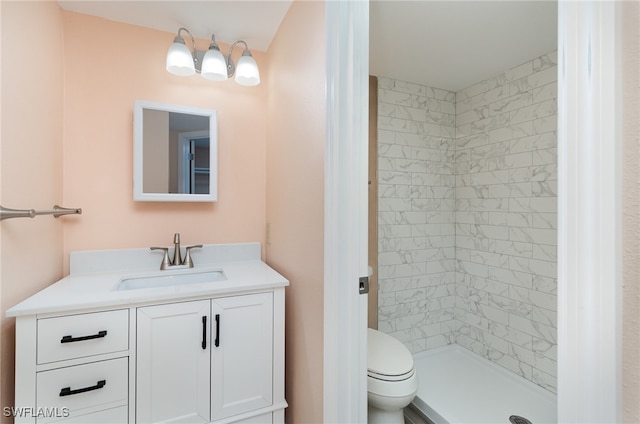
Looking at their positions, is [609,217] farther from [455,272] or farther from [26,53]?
[455,272]

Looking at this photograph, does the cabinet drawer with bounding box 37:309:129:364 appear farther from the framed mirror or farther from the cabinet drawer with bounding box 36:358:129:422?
the framed mirror

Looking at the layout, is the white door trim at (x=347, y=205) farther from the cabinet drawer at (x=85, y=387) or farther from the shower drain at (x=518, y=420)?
the shower drain at (x=518, y=420)

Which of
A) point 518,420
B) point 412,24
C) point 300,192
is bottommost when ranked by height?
point 518,420

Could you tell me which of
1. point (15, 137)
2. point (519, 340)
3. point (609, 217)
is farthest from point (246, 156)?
point (519, 340)

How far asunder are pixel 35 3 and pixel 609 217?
2024mm

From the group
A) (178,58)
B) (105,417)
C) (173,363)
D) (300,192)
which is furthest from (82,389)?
(178,58)

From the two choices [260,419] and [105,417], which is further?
[260,419]

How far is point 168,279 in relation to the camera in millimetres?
1618

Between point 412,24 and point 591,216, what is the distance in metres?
1.60

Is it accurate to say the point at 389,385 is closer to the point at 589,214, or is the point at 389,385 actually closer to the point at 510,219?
the point at 589,214

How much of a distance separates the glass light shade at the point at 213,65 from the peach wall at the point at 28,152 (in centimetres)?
68

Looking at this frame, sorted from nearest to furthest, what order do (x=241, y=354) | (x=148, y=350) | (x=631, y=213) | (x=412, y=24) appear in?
(x=631, y=213)
(x=148, y=350)
(x=241, y=354)
(x=412, y=24)

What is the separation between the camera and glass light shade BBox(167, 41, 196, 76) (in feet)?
5.20

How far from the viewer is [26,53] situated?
1.22 m
